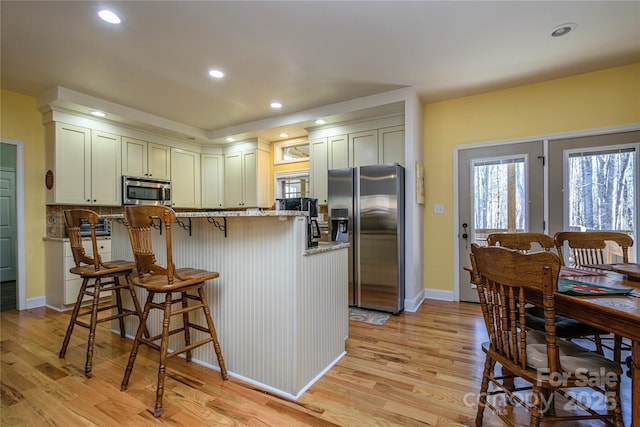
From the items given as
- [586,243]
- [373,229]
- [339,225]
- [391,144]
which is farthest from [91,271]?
[586,243]

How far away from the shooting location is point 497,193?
365 cm

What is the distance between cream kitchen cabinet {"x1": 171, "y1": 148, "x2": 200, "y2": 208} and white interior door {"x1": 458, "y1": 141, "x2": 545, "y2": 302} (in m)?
4.42

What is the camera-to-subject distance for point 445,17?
2.24 m

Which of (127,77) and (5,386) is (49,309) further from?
(127,77)

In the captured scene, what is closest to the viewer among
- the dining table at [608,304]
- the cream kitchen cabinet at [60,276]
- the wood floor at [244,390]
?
the dining table at [608,304]

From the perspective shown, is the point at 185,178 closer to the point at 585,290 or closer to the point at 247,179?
the point at 247,179

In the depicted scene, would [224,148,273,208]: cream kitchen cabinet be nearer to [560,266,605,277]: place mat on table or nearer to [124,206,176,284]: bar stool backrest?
[124,206,176,284]: bar stool backrest

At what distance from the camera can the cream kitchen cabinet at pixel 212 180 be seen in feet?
18.0

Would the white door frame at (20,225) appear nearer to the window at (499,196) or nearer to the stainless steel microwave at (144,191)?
the stainless steel microwave at (144,191)

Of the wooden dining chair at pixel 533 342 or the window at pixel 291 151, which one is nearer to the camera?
the wooden dining chair at pixel 533 342

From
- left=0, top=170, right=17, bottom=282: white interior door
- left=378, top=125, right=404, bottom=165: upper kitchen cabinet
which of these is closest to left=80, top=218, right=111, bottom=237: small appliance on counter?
left=0, top=170, right=17, bottom=282: white interior door

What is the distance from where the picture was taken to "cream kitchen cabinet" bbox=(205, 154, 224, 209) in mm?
5473

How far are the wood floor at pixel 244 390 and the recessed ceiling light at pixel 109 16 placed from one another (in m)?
2.64

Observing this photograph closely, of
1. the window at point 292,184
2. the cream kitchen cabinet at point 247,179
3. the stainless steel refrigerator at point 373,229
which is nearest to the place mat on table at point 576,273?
the stainless steel refrigerator at point 373,229
